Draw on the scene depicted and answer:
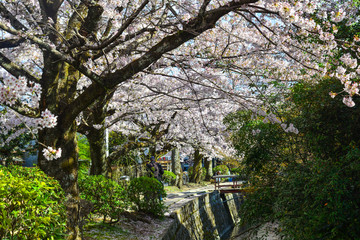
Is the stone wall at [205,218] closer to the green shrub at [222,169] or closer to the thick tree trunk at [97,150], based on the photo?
the thick tree trunk at [97,150]

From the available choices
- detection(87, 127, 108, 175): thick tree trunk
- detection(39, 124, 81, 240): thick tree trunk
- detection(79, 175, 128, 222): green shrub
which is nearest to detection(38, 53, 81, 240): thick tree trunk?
detection(39, 124, 81, 240): thick tree trunk

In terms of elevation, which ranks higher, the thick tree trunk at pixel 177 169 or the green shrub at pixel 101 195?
the thick tree trunk at pixel 177 169

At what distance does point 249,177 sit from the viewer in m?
7.87

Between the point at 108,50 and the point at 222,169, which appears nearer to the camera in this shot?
the point at 108,50

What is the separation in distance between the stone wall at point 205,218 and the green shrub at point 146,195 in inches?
27.9

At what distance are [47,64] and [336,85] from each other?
5270 mm

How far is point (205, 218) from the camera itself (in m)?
14.0

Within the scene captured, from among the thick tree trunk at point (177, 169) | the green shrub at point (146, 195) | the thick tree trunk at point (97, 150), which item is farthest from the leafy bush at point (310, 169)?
the thick tree trunk at point (177, 169)

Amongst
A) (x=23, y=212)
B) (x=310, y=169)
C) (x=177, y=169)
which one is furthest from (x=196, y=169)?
(x=23, y=212)

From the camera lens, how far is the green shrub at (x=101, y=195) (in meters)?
7.81

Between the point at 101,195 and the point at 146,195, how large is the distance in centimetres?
224

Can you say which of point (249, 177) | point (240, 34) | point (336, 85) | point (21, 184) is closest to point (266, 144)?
point (249, 177)

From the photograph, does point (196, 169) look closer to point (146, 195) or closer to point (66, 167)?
point (146, 195)

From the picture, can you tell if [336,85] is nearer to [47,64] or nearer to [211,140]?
[47,64]
